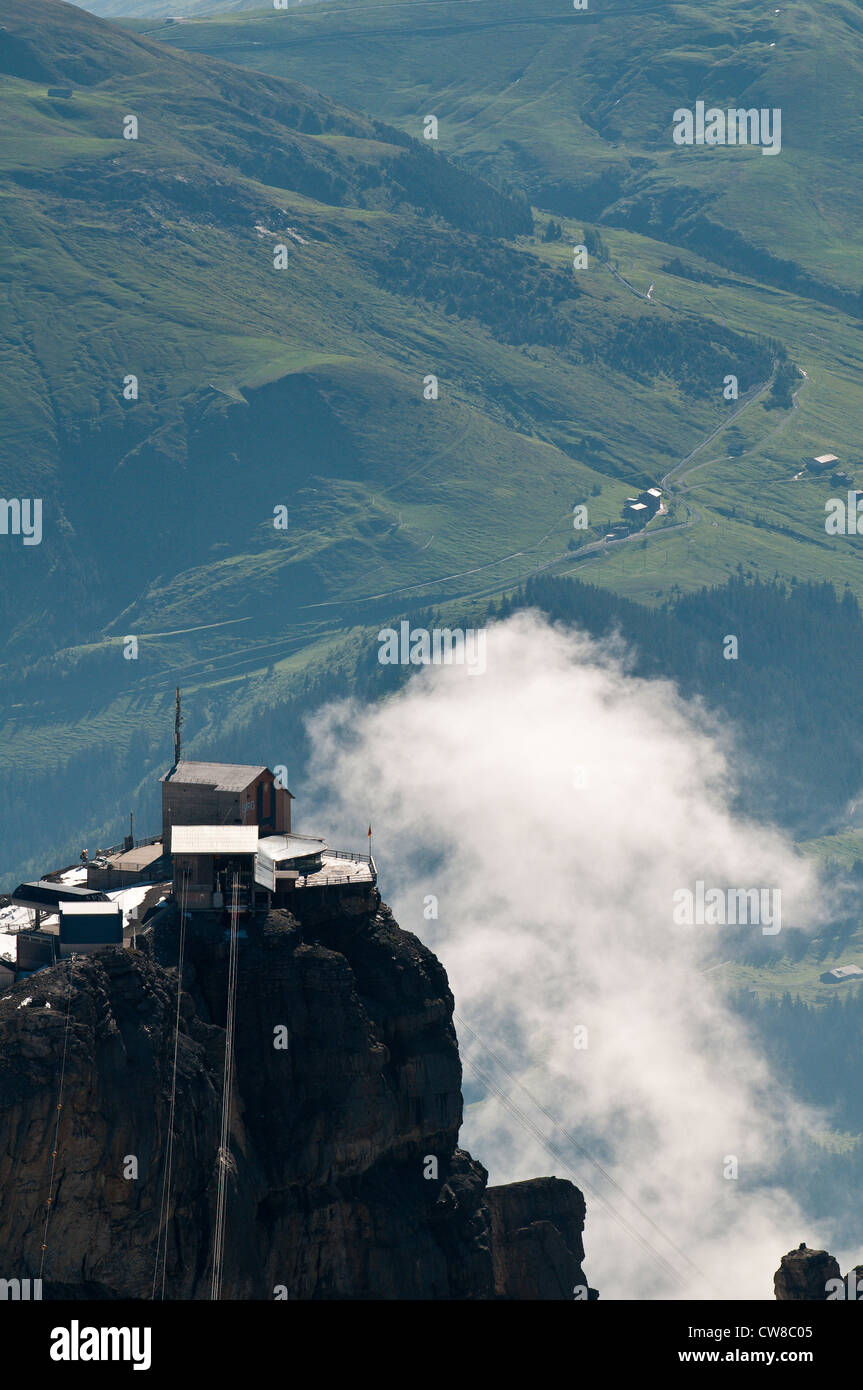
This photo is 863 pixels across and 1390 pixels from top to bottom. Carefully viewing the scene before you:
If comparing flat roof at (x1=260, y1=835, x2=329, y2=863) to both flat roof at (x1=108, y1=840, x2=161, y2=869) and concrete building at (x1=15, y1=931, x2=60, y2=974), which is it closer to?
flat roof at (x1=108, y1=840, x2=161, y2=869)

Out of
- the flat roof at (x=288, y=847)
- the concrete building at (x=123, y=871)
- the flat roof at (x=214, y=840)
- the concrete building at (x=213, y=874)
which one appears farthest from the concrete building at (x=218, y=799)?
the concrete building at (x=213, y=874)

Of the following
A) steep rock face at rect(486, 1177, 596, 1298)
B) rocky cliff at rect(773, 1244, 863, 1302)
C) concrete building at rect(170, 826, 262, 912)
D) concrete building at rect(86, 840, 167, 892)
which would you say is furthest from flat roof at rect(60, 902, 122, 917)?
rocky cliff at rect(773, 1244, 863, 1302)

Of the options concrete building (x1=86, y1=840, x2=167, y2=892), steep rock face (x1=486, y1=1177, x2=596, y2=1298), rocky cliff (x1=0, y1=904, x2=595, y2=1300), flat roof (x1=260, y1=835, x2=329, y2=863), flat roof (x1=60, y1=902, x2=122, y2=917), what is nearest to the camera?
rocky cliff (x1=0, y1=904, x2=595, y2=1300)

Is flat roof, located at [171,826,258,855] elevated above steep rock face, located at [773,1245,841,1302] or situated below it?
above
